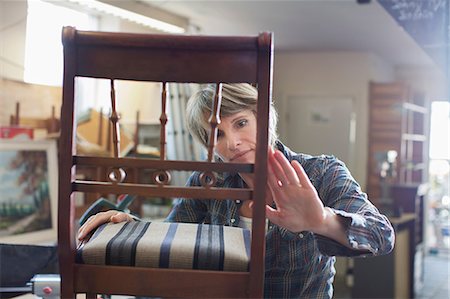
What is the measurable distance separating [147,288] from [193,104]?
1.83 feet

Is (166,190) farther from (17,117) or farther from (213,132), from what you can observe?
(17,117)

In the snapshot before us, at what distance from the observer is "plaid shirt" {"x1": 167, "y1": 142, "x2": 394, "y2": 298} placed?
3.68ft

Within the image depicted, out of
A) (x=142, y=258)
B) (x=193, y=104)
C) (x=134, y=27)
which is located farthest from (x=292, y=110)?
(x=142, y=258)

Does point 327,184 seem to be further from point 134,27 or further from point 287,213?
point 134,27

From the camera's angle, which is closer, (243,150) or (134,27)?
(243,150)

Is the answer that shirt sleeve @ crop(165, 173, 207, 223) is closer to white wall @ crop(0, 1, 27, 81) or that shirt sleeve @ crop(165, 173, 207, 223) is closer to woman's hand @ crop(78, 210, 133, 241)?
woman's hand @ crop(78, 210, 133, 241)

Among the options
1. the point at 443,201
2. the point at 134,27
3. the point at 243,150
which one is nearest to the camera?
the point at 243,150

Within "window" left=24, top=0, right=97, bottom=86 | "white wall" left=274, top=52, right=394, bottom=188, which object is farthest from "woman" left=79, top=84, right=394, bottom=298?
"white wall" left=274, top=52, right=394, bottom=188

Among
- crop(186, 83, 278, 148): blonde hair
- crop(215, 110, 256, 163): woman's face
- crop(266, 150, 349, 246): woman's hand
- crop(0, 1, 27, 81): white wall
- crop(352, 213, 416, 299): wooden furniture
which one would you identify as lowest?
crop(352, 213, 416, 299): wooden furniture

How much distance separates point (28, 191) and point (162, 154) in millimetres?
2445

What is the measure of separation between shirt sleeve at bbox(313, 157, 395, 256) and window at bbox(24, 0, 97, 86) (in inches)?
99.2

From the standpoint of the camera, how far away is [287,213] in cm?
101

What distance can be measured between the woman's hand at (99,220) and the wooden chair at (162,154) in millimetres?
190

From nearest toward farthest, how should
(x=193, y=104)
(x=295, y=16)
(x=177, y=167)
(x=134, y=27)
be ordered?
1. (x=177, y=167)
2. (x=193, y=104)
3. (x=134, y=27)
4. (x=295, y=16)
